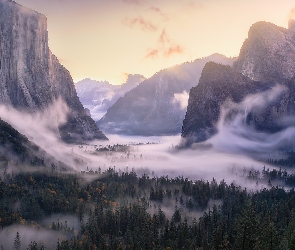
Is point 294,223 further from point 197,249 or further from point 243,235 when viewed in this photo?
point 243,235

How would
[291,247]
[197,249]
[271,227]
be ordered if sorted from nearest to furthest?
[291,247], [271,227], [197,249]

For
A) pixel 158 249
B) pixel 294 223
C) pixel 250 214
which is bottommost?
pixel 158 249

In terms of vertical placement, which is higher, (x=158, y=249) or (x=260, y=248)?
(x=260, y=248)

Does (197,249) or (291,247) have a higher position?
(291,247)

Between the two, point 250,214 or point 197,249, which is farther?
point 197,249

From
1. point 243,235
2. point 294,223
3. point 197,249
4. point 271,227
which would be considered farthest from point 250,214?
point 294,223

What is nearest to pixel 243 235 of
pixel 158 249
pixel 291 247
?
pixel 291 247

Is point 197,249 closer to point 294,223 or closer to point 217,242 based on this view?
point 217,242

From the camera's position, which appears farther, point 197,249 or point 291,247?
point 197,249

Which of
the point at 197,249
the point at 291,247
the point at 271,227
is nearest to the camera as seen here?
the point at 291,247
